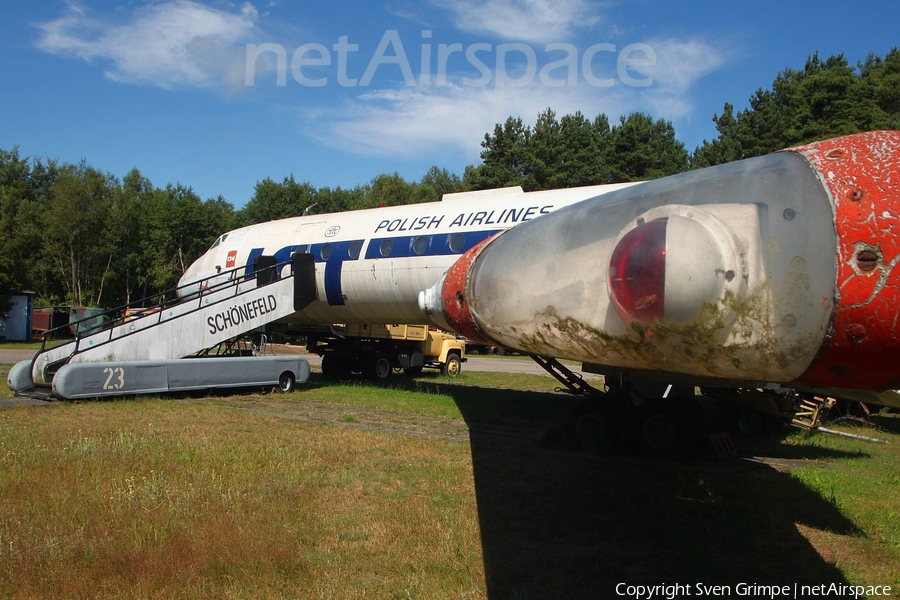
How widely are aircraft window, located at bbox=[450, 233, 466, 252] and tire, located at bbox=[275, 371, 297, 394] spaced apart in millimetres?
5152

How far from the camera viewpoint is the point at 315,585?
4.36 m

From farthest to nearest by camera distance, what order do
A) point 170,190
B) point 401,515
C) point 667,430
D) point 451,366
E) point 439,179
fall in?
point 439,179 → point 170,190 → point 451,366 → point 667,430 → point 401,515

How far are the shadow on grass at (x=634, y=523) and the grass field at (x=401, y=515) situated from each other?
0.9 inches

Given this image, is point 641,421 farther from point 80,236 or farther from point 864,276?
point 80,236

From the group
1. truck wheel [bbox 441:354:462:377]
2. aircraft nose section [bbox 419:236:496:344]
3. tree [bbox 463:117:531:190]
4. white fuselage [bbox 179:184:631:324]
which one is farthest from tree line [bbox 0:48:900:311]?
aircraft nose section [bbox 419:236:496:344]

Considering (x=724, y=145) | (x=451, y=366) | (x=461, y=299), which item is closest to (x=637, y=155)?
(x=724, y=145)

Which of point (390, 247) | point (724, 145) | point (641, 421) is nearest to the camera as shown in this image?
point (641, 421)

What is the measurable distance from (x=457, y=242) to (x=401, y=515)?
7.05m

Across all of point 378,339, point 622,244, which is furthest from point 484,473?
point 378,339

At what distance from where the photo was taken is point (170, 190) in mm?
56312

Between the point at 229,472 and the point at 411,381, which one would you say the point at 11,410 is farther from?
the point at 411,381

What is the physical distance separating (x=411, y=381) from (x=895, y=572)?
1502cm

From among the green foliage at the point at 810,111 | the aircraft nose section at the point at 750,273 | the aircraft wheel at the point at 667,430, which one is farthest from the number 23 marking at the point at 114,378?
the green foliage at the point at 810,111

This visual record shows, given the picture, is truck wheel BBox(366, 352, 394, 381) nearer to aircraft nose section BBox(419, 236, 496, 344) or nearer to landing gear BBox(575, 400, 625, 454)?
landing gear BBox(575, 400, 625, 454)
